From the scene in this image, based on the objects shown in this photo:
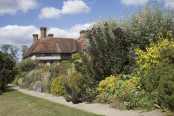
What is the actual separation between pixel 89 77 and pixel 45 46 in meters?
31.4

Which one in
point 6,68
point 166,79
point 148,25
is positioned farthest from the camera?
point 6,68

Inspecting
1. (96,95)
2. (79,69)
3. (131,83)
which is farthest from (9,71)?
(131,83)

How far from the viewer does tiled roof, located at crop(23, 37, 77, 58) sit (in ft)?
123

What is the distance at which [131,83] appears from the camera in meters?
6.80

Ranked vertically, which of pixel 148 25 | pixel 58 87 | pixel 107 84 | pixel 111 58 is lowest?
pixel 58 87

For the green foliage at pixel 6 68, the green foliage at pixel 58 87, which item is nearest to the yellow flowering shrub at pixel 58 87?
the green foliage at pixel 58 87

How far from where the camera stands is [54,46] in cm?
3919

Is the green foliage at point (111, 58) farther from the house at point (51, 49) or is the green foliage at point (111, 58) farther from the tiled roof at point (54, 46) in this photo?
the tiled roof at point (54, 46)

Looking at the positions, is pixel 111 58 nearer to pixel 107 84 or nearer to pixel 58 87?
pixel 107 84

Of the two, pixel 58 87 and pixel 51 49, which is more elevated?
pixel 51 49

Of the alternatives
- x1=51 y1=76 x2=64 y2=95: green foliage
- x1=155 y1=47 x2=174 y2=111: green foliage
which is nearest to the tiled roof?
x1=51 y1=76 x2=64 y2=95: green foliage

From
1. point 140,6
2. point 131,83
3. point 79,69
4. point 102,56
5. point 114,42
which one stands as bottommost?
point 131,83

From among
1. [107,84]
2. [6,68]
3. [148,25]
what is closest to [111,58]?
[107,84]

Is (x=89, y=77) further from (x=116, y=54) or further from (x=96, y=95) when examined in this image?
(x=116, y=54)
